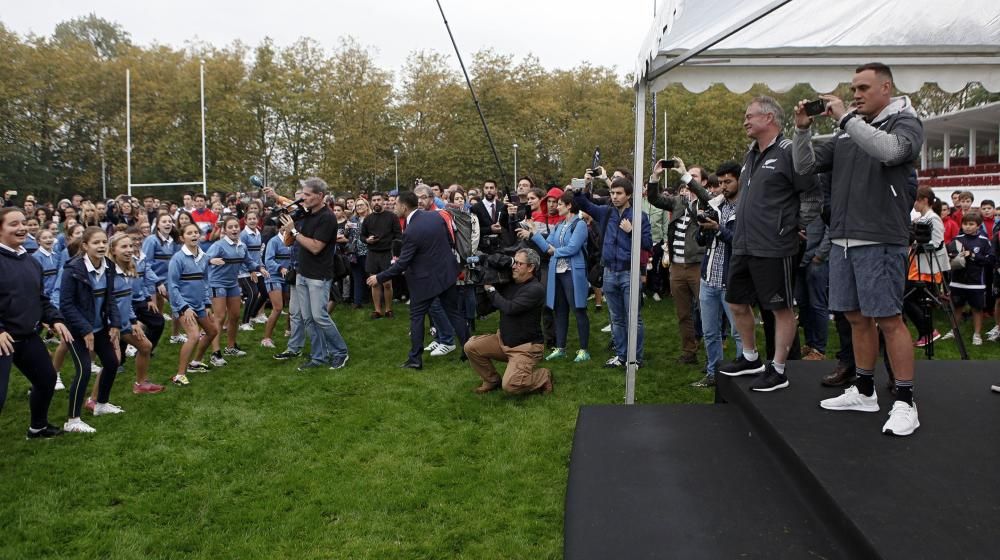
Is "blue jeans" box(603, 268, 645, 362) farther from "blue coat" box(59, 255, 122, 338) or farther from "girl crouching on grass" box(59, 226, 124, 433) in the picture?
"blue coat" box(59, 255, 122, 338)

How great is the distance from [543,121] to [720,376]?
38027mm

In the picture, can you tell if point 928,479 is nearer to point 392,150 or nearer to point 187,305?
point 187,305

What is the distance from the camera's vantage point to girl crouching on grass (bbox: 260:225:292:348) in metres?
9.09

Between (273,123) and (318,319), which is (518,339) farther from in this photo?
(273,123)

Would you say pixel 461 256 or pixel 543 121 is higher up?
pixel 543 121

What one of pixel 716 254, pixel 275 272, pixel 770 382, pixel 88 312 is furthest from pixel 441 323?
pixel 770 382

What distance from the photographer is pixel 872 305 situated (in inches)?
136

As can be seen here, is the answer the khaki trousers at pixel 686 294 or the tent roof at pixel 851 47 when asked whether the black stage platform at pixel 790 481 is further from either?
the khaki trousers at pixel 686 294

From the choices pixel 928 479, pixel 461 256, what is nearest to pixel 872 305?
pixel 928 479

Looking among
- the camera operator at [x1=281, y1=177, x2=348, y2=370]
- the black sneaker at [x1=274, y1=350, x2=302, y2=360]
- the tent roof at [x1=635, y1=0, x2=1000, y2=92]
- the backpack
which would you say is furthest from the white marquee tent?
the black sneaker at [x1=274, y1=350, x2=302, y2=360]

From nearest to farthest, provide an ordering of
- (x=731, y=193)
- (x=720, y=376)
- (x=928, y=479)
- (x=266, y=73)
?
(x=928, y=479), (x=720, y=376), (x=731, y=193), (x=266, y=73)

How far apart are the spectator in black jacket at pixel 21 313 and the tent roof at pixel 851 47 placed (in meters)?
4.51

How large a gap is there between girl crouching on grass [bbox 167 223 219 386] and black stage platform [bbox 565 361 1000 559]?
4.64 metres

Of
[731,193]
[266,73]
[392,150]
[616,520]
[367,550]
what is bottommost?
[367,550]
